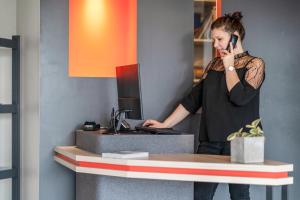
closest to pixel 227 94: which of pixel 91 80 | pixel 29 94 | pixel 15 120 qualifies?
pixel 91 80

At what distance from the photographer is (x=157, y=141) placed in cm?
329

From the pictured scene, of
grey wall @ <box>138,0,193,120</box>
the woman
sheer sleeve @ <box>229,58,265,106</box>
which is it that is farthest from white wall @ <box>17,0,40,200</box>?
sheer sleeve @ <box>229,58,265,106</box>

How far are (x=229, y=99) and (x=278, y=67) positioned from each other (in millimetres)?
938

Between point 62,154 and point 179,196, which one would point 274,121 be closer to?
point 179,196

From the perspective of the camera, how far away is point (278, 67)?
412 cm

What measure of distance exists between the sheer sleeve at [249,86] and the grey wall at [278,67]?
2.77ft

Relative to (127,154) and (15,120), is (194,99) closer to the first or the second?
(127,154)

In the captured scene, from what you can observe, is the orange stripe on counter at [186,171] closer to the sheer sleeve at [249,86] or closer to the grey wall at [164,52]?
the sheer sleeve at [249,86]

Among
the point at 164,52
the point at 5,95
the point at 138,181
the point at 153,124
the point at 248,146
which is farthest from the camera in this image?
the point at 5,95

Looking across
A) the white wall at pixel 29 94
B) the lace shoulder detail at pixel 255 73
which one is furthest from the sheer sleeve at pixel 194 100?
the white wall at pixel 29 94

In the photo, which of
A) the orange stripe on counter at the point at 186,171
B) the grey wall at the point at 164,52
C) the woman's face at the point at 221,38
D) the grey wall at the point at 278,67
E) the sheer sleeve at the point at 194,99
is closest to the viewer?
the orange stripe on counter at the point at 186,171

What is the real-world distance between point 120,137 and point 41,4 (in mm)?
1265

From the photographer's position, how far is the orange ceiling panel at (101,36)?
4070 millimetres

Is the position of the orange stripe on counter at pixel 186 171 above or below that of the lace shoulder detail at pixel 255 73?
below
